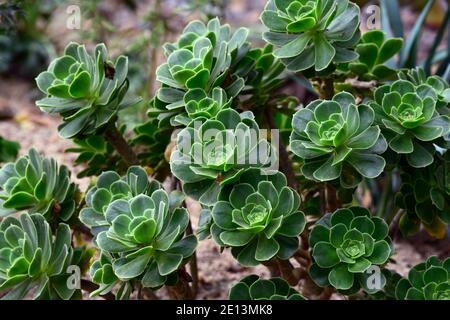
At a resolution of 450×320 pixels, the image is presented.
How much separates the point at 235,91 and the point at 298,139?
0.13 m

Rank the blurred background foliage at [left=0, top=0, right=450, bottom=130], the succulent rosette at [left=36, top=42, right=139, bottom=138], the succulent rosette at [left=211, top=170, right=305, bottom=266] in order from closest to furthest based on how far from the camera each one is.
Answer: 1. the succulent rosette at [left=211, top=170, right=305, bottom=266]
2. the succulent rosette at [left=36, top=42, right=139, bottom=138]
3. the blurred background foliage at [left=0, top=0, right=450, bottom=130]

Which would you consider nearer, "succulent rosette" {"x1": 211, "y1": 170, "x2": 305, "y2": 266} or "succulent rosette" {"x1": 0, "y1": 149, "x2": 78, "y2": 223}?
"succulent rosette" {"x1": 211, "y1": 170, "x2": 305, "y2": 266}

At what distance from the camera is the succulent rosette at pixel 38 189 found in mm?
1027

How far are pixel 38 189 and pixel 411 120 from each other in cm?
58

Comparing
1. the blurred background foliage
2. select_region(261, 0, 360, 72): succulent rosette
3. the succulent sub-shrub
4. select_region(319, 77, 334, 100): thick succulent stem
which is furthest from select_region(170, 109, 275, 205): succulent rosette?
the blurred background foliage

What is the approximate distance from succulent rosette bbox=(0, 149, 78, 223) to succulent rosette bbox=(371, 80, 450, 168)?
1.69ft

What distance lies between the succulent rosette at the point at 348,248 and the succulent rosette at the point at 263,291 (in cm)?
5

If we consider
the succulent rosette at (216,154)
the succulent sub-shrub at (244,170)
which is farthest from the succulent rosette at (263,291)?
the succulent rosette at (216,154)

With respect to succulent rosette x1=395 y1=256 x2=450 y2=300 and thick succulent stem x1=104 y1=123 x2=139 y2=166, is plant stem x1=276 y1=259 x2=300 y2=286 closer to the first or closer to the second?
succulent rosette x1=395 y1=256 x2=450 y2=300

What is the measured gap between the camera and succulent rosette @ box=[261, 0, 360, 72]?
0.94 metres

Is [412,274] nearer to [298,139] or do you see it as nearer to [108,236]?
[298,139]

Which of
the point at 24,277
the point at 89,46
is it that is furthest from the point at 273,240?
the point at 89,46

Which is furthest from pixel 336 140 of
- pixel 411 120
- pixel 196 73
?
pixel 196 73

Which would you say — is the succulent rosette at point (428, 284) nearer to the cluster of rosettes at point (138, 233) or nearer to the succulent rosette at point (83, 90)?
the cluster of rosettes at point (138, 233)
